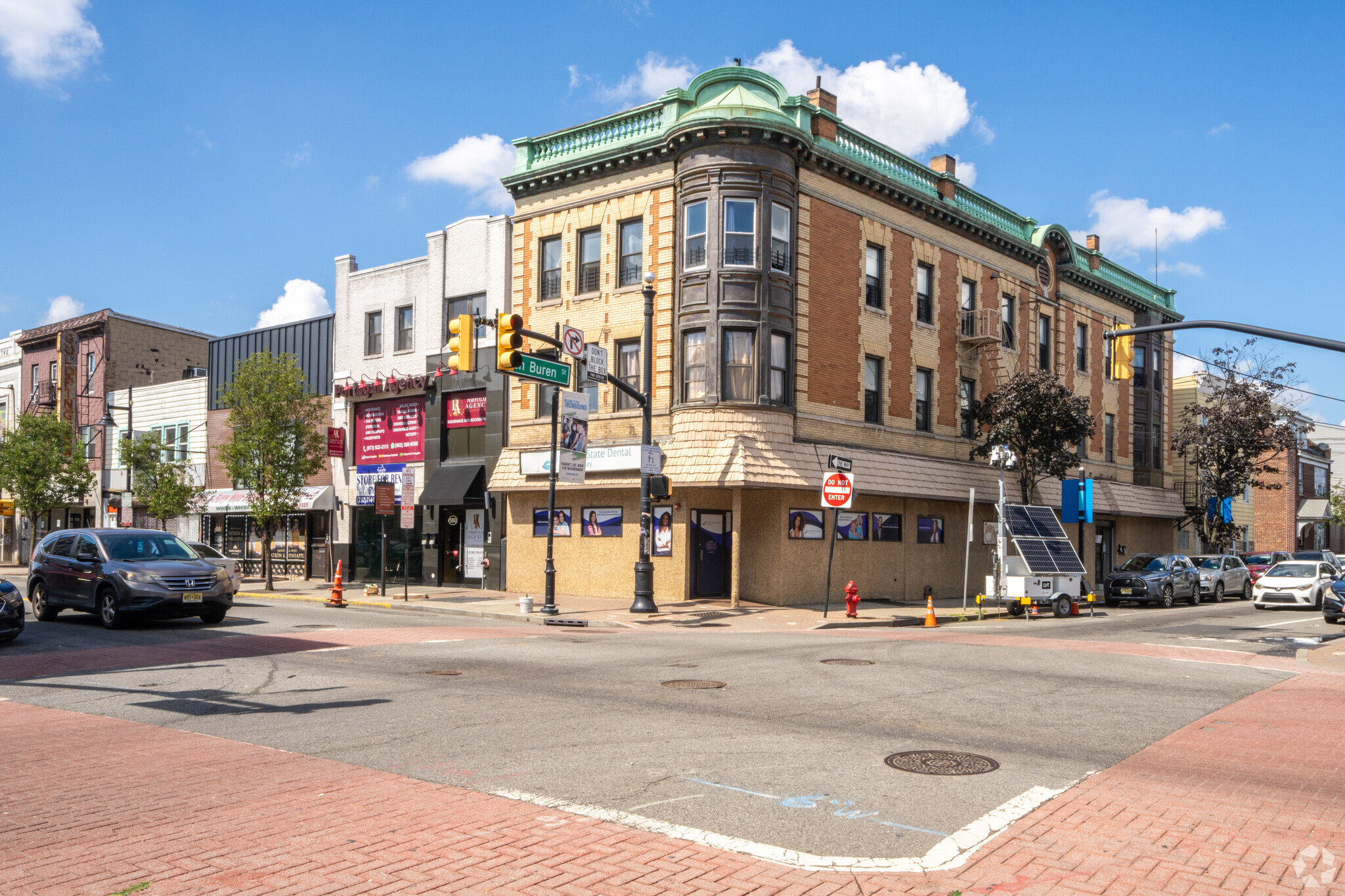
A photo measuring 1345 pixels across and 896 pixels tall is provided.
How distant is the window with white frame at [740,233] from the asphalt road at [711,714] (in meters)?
11.8

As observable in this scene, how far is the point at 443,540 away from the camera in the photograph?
31.7m

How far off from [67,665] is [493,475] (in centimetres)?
1662

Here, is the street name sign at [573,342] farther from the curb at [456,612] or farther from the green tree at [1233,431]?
the green tree at [1233,431]

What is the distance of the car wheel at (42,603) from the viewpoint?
19.0m

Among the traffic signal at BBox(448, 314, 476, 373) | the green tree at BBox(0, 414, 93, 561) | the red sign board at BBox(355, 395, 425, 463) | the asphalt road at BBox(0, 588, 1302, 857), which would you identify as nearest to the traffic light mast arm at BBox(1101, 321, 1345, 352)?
the asphalt road at BBox(0, 588, 1302, 857)

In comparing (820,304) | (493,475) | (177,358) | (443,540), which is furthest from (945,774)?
(177,358)

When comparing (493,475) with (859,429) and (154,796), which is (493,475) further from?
(154,796)

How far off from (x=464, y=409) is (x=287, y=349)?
10127 mm

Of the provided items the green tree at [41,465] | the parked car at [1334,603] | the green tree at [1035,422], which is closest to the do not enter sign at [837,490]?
the parked car at [1334,603]

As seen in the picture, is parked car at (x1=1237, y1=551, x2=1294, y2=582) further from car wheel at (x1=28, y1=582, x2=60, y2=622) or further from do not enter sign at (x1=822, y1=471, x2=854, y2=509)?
car wheel at (x1=28, y1=582, x2=60, y2=622)

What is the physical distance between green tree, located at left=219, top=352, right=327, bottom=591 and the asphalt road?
14485 mm

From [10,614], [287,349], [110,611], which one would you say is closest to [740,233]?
[110,611]

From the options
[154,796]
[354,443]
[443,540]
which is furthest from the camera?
[354,443]

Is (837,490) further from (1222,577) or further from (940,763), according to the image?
(1222,577)
